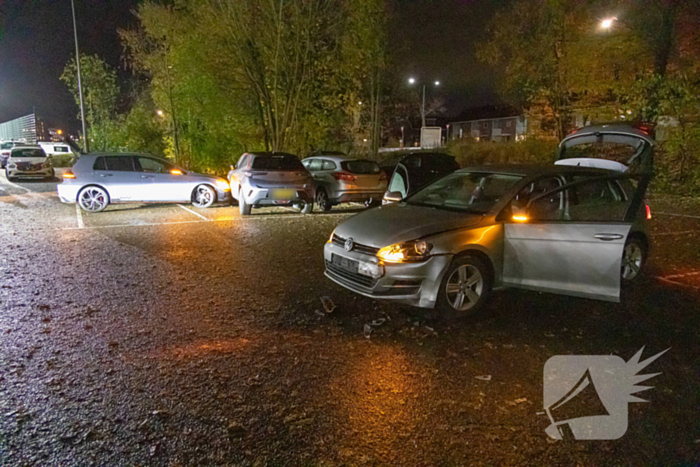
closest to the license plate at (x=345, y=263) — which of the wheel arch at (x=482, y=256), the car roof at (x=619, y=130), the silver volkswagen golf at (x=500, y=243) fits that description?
the silver volkswagen golf at (x=500, y=243)

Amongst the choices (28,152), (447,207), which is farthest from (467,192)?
(28,152)

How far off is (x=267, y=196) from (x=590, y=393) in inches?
365

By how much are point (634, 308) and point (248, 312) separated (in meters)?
4.36

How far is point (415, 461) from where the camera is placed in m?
3.11

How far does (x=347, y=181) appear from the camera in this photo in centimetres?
1321

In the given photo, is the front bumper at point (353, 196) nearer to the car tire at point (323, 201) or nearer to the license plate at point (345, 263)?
the car tire at point (323, 201)

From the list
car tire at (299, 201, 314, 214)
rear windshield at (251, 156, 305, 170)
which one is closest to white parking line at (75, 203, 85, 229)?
rear windshield at (251, 156, 305, 170)

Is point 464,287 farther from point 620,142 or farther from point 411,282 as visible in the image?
point 620,142

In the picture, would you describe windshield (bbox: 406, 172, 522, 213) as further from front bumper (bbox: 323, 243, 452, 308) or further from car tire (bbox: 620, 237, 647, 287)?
car tire (bbox: 620, 237, 647, 287)

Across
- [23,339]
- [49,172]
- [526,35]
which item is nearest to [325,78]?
[526,35]

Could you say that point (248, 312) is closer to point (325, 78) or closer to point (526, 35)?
point (325, 78)

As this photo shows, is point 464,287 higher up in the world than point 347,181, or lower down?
lower down

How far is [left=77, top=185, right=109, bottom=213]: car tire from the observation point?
1329cm

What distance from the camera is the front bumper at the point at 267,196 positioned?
1210 cm
